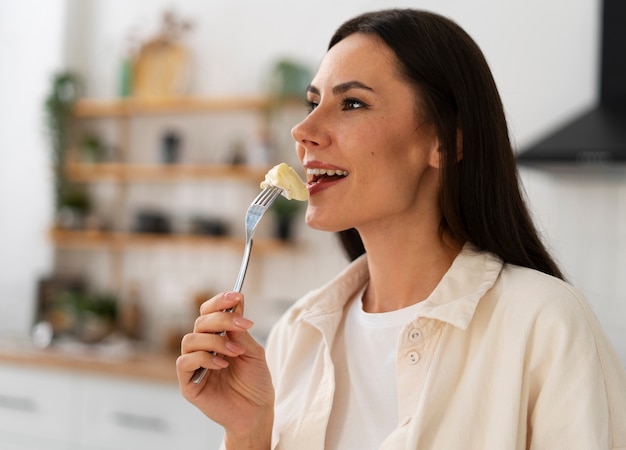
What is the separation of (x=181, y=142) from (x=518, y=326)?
3070 millimetres

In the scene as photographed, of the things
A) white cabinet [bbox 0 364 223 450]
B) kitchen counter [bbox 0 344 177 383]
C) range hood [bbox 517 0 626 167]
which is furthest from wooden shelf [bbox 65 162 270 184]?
range hood [bbox 517 0 626 167]

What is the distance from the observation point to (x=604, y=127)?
2863mm

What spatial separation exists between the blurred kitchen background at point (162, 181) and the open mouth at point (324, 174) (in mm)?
1716

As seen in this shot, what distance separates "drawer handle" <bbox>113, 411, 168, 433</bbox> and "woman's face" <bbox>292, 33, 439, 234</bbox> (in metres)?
2.03

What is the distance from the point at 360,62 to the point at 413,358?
1.76ft

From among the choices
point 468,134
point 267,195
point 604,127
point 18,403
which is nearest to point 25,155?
point 18,403

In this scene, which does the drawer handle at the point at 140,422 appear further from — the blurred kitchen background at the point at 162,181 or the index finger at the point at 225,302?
the index finger at the point at 225,302

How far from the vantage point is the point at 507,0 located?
11.0ft

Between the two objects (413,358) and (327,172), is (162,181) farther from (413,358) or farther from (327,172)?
(413,358)

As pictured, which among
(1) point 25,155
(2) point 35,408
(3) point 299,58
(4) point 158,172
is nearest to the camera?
(2) point 35,408

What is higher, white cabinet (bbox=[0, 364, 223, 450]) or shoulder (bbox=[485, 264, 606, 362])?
shoulder (bbox=[485, 264, 606, 362])

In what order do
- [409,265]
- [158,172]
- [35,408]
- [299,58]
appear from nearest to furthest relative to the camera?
[409,265]
[35,408]
[299,58]
[158,172]

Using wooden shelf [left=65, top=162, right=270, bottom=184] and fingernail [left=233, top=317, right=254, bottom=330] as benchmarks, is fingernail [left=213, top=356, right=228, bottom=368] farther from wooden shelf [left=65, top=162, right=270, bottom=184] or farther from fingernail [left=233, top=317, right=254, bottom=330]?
wooden shelf [left=65, top=162, right=270, bottom=184]

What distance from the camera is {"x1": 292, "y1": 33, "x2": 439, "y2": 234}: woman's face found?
1395mm
